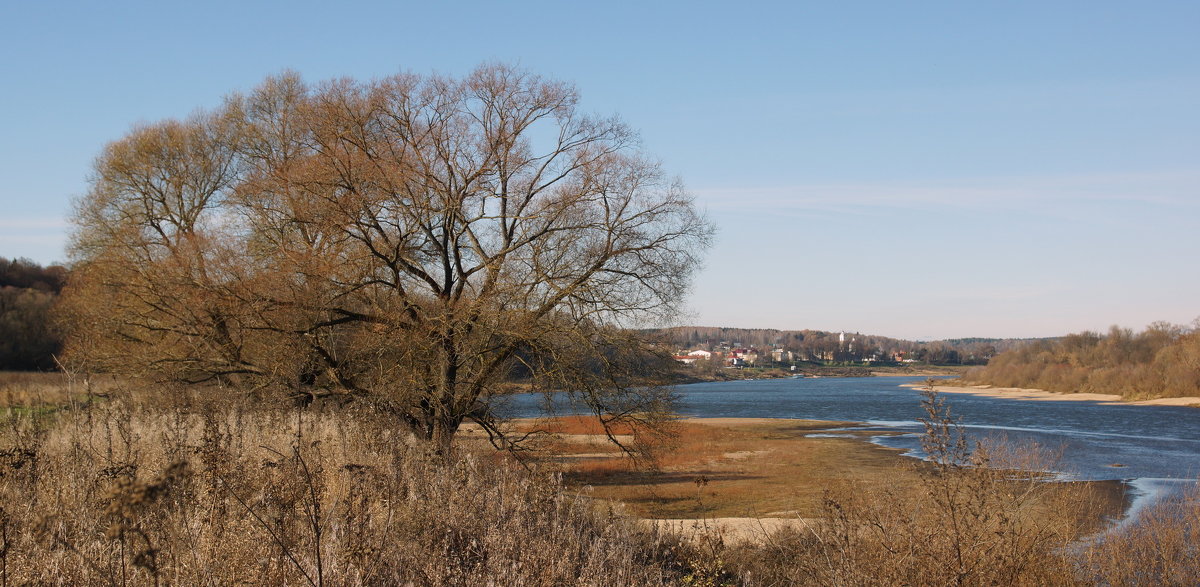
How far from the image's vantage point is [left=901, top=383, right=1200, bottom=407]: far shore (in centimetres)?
7046

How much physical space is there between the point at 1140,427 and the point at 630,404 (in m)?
38.8

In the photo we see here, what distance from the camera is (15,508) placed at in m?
6.31

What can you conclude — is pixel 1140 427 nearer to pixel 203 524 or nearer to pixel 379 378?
pixel 379 378

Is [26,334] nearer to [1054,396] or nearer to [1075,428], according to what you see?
[1075,428]

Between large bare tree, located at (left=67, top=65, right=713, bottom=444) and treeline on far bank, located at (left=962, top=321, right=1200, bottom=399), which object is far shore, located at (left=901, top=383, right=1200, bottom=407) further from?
large bare tree, located at (left=67, top=65, right=713, bottom=444)

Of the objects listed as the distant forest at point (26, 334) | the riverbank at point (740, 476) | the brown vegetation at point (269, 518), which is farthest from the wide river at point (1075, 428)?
the distant forest at point (26, 334)

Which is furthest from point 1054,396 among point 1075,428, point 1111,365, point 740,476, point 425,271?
point 425,271

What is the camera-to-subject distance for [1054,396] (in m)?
85.1

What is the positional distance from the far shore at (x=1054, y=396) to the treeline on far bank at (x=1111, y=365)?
1282 millimetres

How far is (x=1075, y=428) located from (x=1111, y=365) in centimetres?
5190

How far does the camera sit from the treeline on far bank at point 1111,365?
75.8 m

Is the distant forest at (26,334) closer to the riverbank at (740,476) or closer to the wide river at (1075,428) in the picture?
the wide river at (1075,428)

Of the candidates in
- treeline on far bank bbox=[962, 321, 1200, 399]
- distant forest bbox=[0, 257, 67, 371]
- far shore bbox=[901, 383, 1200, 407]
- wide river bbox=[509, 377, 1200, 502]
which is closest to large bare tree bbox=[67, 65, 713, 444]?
wide river bbox=[509, 377, 1200, 502]

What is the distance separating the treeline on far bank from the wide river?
7.73 meters
